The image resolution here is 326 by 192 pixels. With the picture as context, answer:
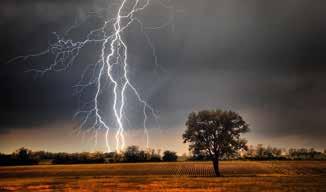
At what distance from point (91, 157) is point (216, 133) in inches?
1973

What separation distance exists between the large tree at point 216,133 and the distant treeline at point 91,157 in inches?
1605

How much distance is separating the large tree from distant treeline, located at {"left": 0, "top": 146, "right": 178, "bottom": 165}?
134ft

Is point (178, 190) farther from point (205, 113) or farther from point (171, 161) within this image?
point (171, 161)

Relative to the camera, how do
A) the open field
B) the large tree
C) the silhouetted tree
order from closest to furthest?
1. the open field
2. the large tree
3. the silhouetted tree

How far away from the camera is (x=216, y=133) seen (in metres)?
52.6

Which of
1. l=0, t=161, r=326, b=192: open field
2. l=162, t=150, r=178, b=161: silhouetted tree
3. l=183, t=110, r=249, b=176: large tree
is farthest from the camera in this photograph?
l=162, t=150, r=178, b=161: silhouetted tree

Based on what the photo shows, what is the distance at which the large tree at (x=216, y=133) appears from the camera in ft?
171

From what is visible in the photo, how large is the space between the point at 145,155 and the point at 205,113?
44.0m

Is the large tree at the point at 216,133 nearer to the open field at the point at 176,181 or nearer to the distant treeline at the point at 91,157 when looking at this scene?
the open field at the point at 176,181

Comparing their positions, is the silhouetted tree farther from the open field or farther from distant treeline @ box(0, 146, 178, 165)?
the open field

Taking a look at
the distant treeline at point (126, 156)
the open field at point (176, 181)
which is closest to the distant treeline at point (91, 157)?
the distant treeline at point (126, 156)

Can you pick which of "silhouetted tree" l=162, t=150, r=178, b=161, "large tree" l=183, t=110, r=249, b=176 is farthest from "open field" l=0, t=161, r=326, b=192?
"silhouetted tree" l=162, t=150, r=178, b=161

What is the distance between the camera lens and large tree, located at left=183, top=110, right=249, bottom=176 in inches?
2053

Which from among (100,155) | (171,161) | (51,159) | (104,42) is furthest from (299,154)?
(104,42)
